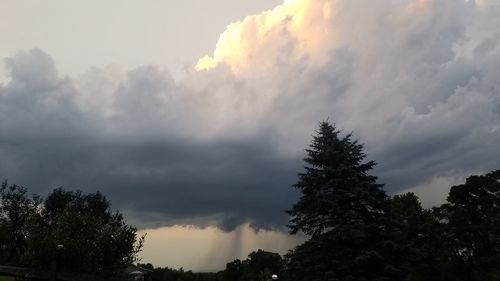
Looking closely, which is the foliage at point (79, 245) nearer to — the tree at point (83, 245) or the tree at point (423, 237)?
the tree at point (83, 245)

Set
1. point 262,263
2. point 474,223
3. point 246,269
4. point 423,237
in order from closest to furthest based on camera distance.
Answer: point 474,223 → point 423,237 → point 262,263 → point 246,269

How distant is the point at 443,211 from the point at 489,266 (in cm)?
895

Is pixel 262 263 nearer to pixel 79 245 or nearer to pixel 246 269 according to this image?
pixel 246 269

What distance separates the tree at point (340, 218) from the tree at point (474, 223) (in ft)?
88.1

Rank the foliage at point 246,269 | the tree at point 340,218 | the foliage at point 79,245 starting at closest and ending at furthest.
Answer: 1. the foliage at point 79,245
2. the tree at point 340,218
3. the foliage at point 246,269

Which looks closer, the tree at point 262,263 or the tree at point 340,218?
the tree at point 340,218

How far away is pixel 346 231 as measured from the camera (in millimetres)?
28344

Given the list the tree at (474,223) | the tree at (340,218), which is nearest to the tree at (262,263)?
the tree at (474,223)

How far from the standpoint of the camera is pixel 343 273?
2823cm

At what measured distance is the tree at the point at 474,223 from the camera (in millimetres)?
50969

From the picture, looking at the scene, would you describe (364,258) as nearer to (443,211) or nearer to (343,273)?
(343,273)

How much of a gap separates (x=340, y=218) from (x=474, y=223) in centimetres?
3127

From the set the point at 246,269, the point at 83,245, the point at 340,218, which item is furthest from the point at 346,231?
the point at 246,269

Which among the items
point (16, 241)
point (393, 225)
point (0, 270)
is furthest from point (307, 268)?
point (16, 241)
